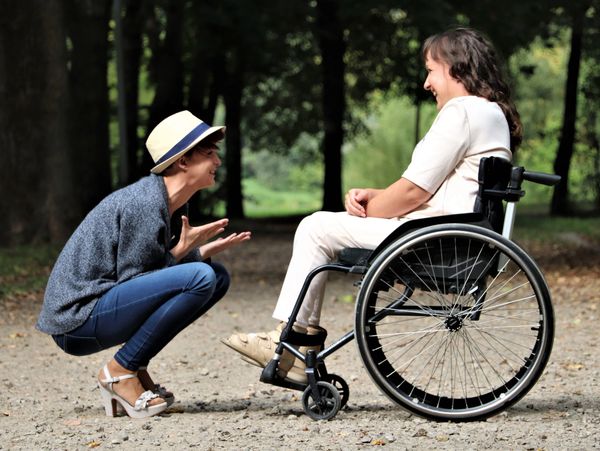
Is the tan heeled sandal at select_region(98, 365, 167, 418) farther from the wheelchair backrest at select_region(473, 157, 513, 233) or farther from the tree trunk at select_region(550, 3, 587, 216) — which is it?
the tree trunk at select_region(550, 3, 587, 216)

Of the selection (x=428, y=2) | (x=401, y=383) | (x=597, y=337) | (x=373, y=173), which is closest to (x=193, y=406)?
(x=401, y=383)

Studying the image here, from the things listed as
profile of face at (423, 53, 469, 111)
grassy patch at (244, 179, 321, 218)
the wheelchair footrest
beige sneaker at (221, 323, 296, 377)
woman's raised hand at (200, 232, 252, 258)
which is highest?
profile of face at (423, 53, 469, 111)

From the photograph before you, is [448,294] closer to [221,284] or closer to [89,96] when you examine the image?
[221,284]

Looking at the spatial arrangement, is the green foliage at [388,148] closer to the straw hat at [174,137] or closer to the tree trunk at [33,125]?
the tree trunk at [33,125]

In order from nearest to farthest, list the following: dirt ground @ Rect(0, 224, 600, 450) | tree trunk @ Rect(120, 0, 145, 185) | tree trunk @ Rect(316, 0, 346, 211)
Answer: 1. dirt ground @ Rect(0, 224, 600, 450)
2. tree trunk @ Rect(120, 0, 145, 185)
3. tree trunk @ Rect(316, 0, 346, 211)

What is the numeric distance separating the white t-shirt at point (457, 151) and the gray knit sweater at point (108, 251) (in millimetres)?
1053

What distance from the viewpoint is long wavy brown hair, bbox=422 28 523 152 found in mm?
4734

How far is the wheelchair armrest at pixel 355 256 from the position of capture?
15.4ft

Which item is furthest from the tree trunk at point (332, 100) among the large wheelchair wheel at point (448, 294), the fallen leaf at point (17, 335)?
the large wheelchair wheel at point (448, 294)

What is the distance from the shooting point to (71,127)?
1570 cm

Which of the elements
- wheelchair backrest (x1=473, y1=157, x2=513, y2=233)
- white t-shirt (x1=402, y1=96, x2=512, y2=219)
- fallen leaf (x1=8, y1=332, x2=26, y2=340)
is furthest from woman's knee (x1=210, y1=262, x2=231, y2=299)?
fallen leaf (x1=8, y1=332, x2=26, y2=340)

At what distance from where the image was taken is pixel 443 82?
15.7ft

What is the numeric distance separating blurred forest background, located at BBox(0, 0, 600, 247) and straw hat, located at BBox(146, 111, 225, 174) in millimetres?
10690

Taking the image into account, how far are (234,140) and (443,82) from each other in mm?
23198
